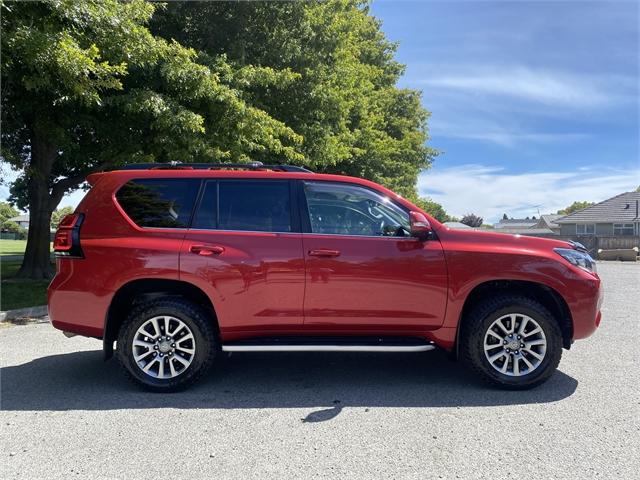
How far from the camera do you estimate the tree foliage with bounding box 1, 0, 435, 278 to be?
7.34 meters

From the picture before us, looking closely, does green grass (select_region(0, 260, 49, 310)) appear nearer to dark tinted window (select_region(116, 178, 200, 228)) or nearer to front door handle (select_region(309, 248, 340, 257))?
dark tinted window (select_region(116, 178, 200, 228))

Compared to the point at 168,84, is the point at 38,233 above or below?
below

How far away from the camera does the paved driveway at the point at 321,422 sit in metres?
3.04

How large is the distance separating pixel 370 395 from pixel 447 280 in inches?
47.6

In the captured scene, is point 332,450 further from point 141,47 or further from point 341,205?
point 141,47

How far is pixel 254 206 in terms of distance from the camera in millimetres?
4555

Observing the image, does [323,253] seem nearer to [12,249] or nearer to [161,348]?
[161,348]

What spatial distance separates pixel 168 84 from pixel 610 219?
1960 inches

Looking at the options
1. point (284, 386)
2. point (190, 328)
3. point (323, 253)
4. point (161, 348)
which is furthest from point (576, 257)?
point (161, 348)

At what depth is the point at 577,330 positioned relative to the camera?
4430mm

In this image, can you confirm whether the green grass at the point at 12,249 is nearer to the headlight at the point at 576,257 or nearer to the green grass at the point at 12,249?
the green grass at the point at 12,249

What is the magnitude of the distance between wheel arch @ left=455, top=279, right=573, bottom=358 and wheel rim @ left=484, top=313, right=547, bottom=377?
0.83 ft

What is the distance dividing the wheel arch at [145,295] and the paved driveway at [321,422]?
1.66ft

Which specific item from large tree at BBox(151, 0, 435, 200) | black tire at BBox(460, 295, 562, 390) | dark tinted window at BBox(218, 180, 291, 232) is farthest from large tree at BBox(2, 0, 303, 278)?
black tire at BBox(460, 295, 562, 390)
